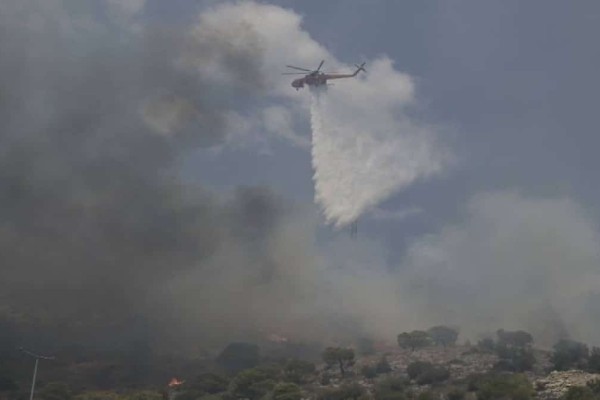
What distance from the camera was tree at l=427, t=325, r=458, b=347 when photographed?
16975 centimetres

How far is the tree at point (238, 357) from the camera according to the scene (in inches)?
6673

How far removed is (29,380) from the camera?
158375mm

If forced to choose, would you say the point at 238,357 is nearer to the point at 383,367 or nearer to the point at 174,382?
the point at 174,382

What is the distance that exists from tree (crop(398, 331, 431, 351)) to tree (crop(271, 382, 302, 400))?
55405mm

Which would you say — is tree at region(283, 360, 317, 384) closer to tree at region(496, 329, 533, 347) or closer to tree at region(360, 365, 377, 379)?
tree at region(360, 365, 377, 379)

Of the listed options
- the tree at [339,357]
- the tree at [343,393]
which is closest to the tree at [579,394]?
the tree at [343,393]

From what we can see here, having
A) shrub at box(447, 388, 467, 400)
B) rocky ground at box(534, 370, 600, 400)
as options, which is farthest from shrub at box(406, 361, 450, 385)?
rocky ground at box(534, 370, 600, 400)

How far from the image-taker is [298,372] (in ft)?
430

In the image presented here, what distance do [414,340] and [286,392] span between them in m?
59.4

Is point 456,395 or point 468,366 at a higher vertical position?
point 468,366

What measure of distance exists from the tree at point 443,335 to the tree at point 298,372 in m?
45.0

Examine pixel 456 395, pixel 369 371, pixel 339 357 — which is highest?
pixel 339 357

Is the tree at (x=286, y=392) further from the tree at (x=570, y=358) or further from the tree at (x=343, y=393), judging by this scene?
the tree at (x=570, y=358)

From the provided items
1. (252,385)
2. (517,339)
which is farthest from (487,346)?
(252,385)
